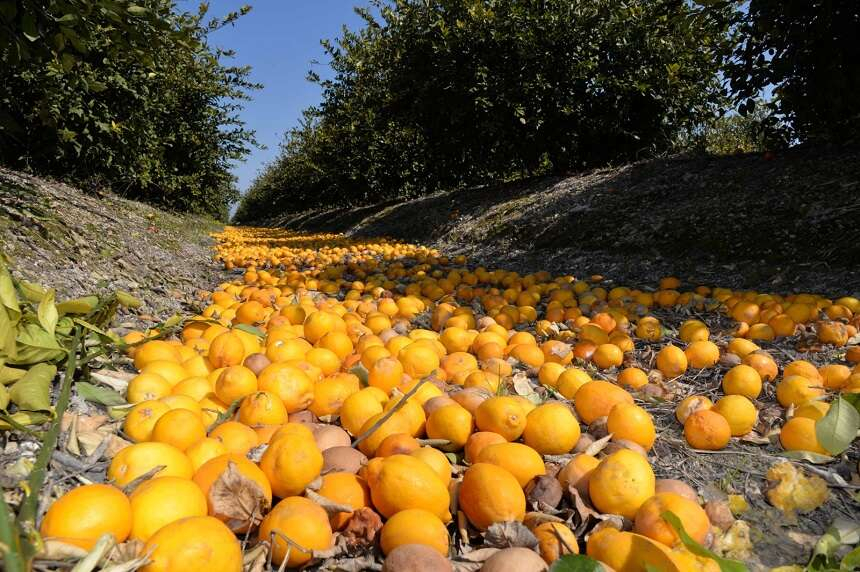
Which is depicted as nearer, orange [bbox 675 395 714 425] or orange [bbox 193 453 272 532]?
orange [bbox 193 453 272 532]

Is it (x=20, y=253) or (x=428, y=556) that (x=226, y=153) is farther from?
(x=428, y=556)

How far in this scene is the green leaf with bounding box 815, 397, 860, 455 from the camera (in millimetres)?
1823

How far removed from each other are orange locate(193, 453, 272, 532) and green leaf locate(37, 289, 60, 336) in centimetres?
107

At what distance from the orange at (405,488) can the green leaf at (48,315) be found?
5.10 feet

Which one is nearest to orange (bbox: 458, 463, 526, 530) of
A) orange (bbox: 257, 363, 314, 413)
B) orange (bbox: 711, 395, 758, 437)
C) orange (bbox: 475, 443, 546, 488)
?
orange (bbox: 475, 443, 546, 488)

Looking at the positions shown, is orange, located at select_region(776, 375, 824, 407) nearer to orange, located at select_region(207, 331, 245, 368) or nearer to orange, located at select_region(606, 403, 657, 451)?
orange, located at select_region(606, 403, 657, 451)

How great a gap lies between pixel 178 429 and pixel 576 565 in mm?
1370

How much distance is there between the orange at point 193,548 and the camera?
1189 millimetres

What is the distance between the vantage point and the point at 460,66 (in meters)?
12.2

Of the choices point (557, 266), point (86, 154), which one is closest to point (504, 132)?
point (557, 266)

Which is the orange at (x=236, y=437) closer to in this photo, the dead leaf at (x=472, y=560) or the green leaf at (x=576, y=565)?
the dead leaf at (x=472, y=560)

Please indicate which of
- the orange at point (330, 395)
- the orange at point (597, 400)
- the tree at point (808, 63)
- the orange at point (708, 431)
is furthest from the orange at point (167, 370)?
the tree at point (808, 63)

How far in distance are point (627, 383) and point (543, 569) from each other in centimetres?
179

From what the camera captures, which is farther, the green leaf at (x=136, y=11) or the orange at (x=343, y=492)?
the green leaf at (x=136, y=11)
